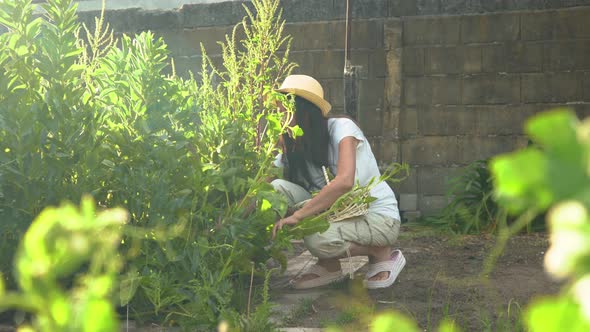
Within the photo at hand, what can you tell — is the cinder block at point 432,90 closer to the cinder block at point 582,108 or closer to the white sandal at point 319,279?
the cinder block at point 582,108

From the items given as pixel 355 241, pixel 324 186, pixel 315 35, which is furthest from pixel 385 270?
pixel 315 35

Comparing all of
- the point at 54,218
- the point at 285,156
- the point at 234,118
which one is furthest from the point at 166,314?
the point at 54,218

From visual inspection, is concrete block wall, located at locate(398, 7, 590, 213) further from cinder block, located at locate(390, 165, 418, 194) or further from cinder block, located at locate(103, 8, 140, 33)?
cinder block, located at locate(103, 8, 140, 33)

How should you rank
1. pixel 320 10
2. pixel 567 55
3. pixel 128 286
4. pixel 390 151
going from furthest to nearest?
pixel 320 10 → pixel 390 151 → pixel 567 55 → pixel 128 286

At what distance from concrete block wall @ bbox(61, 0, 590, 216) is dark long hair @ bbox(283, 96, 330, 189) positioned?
2.96 metres

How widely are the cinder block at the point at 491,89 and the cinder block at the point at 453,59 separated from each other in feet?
0.32

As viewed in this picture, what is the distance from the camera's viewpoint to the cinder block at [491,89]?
7.27m

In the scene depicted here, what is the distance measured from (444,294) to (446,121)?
336cm

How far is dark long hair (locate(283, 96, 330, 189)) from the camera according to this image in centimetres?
448

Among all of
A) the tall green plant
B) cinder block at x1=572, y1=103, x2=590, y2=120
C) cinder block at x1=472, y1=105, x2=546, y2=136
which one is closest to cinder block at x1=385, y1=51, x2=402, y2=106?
cinder block at x1=472, y1=105, x2=546, y2=136

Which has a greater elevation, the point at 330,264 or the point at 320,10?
the point at 320,10

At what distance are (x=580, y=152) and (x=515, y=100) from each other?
7.15 metres

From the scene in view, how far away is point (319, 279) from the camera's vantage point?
4.48 metres

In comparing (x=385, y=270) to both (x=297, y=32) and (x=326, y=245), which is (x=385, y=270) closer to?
(x=326, y=245)
